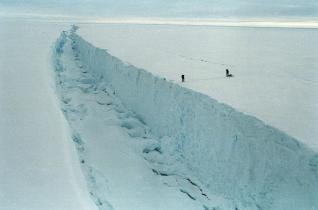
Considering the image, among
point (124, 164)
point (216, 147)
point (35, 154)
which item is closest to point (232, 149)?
point (216, 147)

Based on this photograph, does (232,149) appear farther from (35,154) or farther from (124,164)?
(35,154)

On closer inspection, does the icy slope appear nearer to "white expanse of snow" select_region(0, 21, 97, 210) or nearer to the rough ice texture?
the rough ice texture

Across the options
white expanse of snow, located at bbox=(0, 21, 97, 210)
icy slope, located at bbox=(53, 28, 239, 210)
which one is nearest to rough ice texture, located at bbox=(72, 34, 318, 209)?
icy slope, located at bbox=(53, 28, 239, 210)

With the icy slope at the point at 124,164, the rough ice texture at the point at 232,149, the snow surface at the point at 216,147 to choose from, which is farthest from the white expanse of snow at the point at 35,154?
the rough ice texture at the point at 232,149

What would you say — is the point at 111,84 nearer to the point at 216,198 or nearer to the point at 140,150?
the point at 140,150

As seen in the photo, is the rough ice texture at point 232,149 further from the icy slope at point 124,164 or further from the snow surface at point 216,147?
the icy slope at point 124,164
